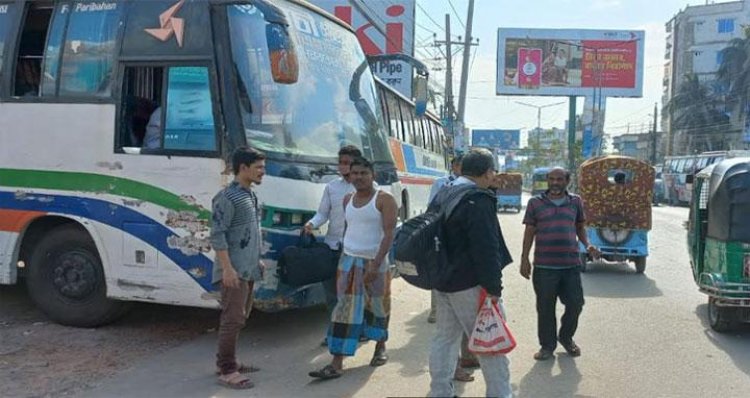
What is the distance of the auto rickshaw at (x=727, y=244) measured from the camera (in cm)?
674

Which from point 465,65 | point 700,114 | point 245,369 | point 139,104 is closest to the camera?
point 245,369

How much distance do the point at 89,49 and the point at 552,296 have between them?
4.95 metres

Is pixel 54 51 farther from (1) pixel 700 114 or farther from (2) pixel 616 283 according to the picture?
(1) pixel 700 114

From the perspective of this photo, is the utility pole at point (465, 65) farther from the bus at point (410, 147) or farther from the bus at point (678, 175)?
the bus at point (678, 175)

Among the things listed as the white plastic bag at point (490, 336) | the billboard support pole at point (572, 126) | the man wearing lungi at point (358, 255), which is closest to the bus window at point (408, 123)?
the man wearing lungi at point (358, 255)

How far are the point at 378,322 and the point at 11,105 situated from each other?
4276 mm

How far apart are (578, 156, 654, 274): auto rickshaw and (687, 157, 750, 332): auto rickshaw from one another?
417 centimetres

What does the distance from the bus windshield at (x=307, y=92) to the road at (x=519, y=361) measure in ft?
6.12

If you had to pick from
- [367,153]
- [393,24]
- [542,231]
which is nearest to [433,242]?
[542,231]

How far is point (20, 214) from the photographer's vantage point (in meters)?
6.72

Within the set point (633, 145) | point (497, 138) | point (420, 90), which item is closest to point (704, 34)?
point (633, 145)

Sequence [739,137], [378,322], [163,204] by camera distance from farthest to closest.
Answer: [739,137], [163,204], [378,322]

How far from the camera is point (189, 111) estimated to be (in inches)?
243

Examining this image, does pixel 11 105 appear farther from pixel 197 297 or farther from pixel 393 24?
pixel 393 24
